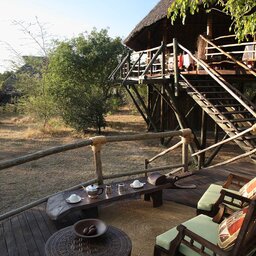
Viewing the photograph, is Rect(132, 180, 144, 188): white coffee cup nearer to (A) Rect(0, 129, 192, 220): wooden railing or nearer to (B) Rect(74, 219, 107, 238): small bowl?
(A) Rect(0, 129, 192, 220): wooden railing

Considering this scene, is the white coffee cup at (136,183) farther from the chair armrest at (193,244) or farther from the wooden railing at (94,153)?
the chair armrest at (193,244)

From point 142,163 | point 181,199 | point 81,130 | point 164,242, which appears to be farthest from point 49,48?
point 164,242

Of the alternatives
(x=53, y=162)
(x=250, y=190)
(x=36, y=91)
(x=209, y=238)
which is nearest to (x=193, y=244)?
(x=209, y=238)

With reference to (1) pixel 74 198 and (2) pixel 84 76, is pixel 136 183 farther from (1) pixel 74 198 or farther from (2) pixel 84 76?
(2) pixel 84 76

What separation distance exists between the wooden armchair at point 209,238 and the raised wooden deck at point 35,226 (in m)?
0.86

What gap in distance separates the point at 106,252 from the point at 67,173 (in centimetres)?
628

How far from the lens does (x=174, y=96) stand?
329 inches

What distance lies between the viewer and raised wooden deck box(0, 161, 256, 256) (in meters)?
3.22

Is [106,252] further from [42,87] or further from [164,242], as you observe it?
[42,87]

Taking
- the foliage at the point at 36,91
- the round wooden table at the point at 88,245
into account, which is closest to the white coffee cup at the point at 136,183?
the round wooden table at the point at 88,245

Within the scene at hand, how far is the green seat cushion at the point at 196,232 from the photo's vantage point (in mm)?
2568

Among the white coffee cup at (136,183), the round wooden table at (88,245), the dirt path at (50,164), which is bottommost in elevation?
the dirt path at (50,164)

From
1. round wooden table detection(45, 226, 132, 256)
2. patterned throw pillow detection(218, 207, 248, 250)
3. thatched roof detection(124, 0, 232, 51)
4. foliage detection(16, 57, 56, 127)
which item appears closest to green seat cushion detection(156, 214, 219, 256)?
patterned throw pillow detection(218, 207, 248, 250)

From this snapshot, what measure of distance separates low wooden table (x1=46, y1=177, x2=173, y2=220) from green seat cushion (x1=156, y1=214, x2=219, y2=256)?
3.74 feet
